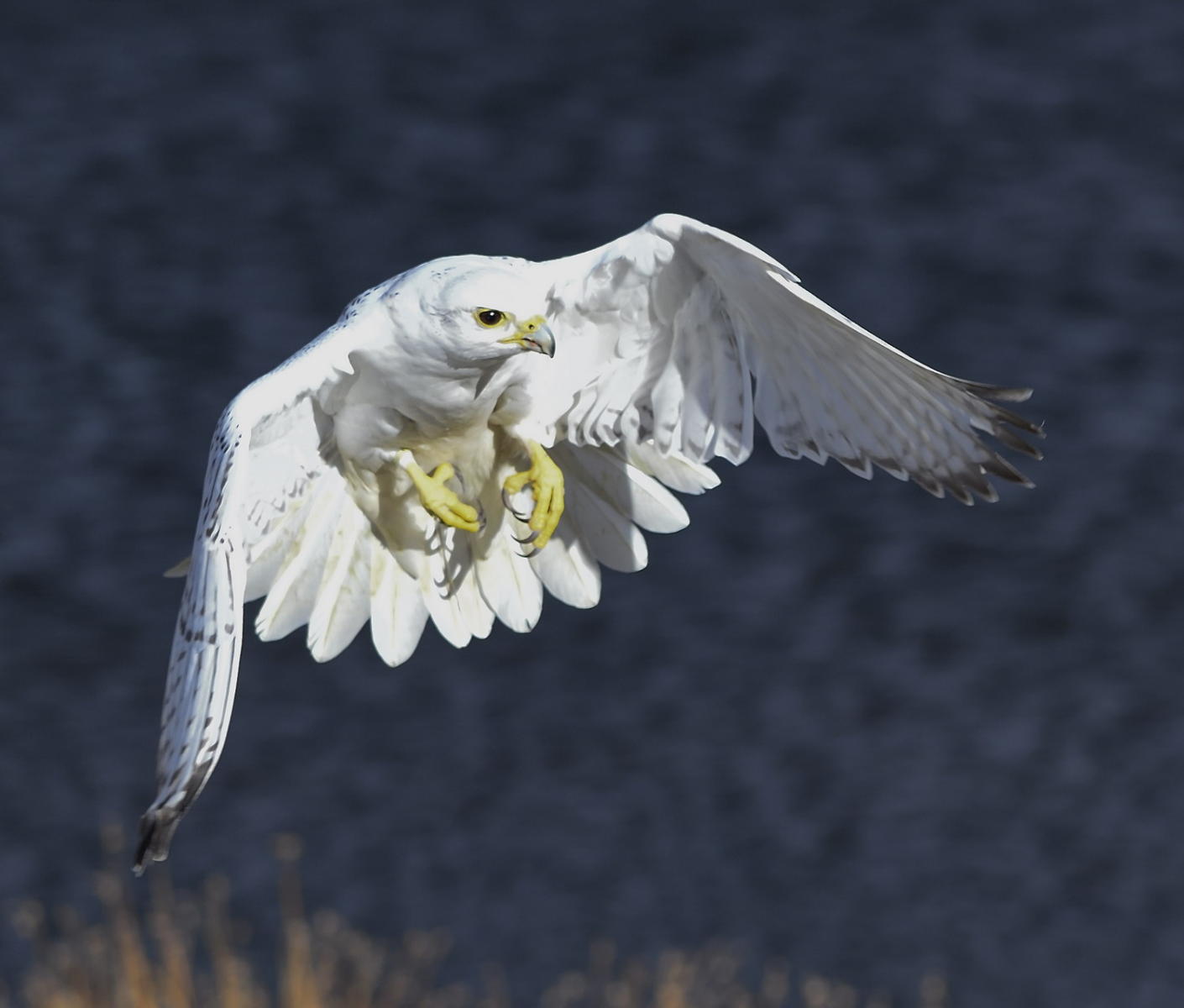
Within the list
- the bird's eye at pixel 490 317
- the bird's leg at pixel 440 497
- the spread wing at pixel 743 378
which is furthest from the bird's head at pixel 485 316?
the bird's leg at pixel 440 497

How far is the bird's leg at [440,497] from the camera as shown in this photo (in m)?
4.91

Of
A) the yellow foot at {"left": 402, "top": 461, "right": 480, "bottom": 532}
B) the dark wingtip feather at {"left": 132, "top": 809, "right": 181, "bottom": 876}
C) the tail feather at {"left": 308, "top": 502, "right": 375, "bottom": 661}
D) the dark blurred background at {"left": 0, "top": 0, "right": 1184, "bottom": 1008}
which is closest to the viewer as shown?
the dark wingtip feather at {"left": 132, "top": 809, "right": 181, "bottom": 876}

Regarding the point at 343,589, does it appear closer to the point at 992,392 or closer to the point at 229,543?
the point at 229,543

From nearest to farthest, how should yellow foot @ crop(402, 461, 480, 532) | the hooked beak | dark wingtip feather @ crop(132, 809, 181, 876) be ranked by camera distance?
dark wingtip feather @ crop(132, 809, 181, 876) → the hooked beak → yellow foot @ crop(402, 461, 480, 532)

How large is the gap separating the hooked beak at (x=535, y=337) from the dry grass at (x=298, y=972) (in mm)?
2624

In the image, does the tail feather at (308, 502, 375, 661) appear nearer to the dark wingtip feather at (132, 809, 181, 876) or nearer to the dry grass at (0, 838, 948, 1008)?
the dark wingtip feather at (132, 809, 181, 876)

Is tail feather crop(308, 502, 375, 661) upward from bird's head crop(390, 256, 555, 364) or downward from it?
downward

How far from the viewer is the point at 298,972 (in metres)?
6.60

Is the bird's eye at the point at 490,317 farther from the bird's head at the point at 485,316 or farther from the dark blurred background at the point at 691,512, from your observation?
the dark blurred background at the point at 691,512

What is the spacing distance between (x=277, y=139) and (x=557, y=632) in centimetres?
433

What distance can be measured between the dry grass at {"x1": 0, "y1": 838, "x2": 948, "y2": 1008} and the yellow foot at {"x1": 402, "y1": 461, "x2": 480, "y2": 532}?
215 cm

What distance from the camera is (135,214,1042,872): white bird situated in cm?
462

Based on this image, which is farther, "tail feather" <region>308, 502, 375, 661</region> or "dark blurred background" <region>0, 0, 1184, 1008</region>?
"dark blurred background" <region>0, 0, 1184, 1008</region>

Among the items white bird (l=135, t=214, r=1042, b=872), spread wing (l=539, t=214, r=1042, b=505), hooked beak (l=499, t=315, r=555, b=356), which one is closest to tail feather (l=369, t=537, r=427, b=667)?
white bird (l=135, t=214, r=1042, b=872)
